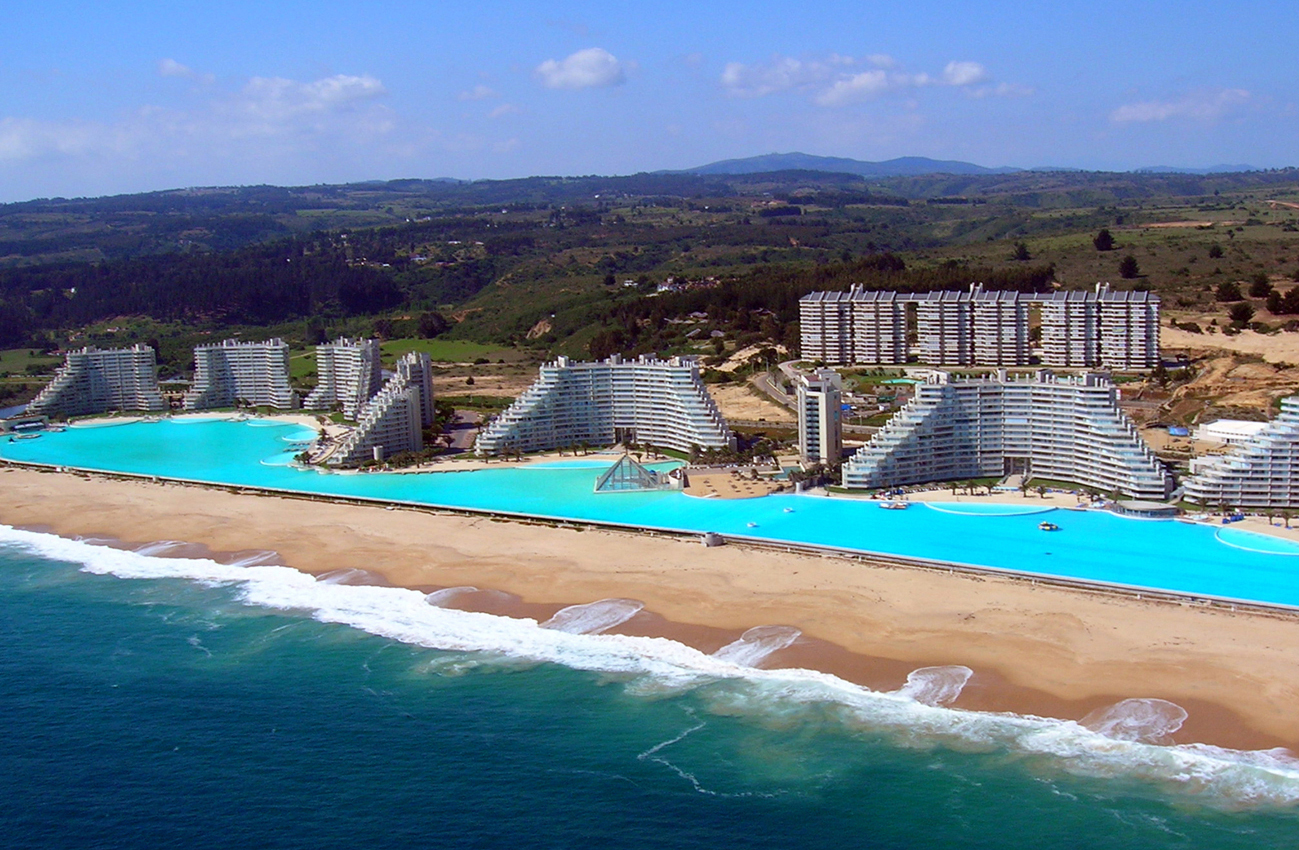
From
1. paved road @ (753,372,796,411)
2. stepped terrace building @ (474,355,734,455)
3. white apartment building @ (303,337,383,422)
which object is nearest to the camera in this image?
stepped terrace building @ (474,355,734,455)

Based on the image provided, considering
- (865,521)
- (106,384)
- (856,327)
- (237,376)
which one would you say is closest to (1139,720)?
(865,521)

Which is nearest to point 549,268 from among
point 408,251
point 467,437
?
point 408,251

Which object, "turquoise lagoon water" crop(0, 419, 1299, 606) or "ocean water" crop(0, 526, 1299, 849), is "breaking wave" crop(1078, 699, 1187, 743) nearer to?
"ocean water" crop(0, 526, 1299, 849)

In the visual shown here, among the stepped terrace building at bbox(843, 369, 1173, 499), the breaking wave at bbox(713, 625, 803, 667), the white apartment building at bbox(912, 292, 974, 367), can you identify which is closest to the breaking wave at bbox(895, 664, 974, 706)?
the breaking wave at bbox(713, 625, 803, 667)

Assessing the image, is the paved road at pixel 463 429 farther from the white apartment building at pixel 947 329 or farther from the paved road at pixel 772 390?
the white apartment building at pixel 947 329

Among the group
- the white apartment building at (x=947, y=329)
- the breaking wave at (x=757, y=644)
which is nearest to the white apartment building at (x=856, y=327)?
the white apartment building at (x=947, y=329)

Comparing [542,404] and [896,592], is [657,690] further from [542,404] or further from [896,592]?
[542,404]

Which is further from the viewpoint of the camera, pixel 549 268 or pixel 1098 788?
pixel 549 268
